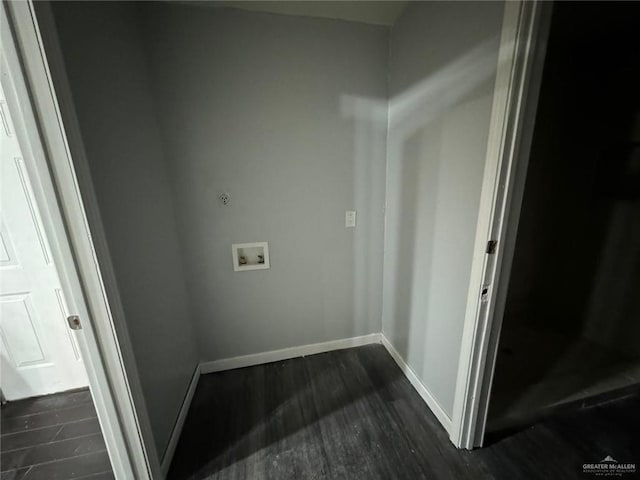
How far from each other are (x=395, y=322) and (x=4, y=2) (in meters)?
2.35

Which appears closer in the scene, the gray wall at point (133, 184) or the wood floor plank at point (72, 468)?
the gray wall at point (133, 184)

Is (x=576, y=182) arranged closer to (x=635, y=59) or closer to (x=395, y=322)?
(x=635, y=59)

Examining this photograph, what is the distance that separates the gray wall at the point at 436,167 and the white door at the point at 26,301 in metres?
2.26

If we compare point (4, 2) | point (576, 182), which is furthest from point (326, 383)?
point (576, 182)

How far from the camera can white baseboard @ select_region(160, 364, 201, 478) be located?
1.21 m

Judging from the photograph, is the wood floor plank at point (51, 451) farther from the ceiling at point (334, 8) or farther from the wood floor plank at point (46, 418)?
the ceiling at point (334, 8)

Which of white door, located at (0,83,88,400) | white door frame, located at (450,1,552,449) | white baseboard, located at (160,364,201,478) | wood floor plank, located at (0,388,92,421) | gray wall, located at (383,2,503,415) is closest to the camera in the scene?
white door frame, located at (450,1,552,449)

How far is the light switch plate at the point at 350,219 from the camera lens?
185 centimetres

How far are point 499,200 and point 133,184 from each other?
5.27ft

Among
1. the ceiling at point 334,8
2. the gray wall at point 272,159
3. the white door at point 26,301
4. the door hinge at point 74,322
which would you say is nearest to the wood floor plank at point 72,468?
the white door at point 26,301

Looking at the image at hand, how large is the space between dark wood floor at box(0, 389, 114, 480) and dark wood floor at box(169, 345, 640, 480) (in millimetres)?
497

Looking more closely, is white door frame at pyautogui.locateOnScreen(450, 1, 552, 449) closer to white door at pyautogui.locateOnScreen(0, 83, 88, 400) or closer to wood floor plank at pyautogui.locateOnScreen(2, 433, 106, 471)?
wood floor plank at pyautogui.locateOnScreen(2, 433, 106, 471)

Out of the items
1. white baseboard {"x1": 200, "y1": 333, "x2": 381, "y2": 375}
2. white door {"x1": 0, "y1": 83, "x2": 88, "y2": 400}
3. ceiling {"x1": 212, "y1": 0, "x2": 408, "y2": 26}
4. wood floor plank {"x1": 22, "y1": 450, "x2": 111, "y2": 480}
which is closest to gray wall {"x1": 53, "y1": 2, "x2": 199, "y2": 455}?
white baseboard {"x1": 200, "y1": 333, "x2": 381, "y2": 375}

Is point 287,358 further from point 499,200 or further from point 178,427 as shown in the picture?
point 499,200
